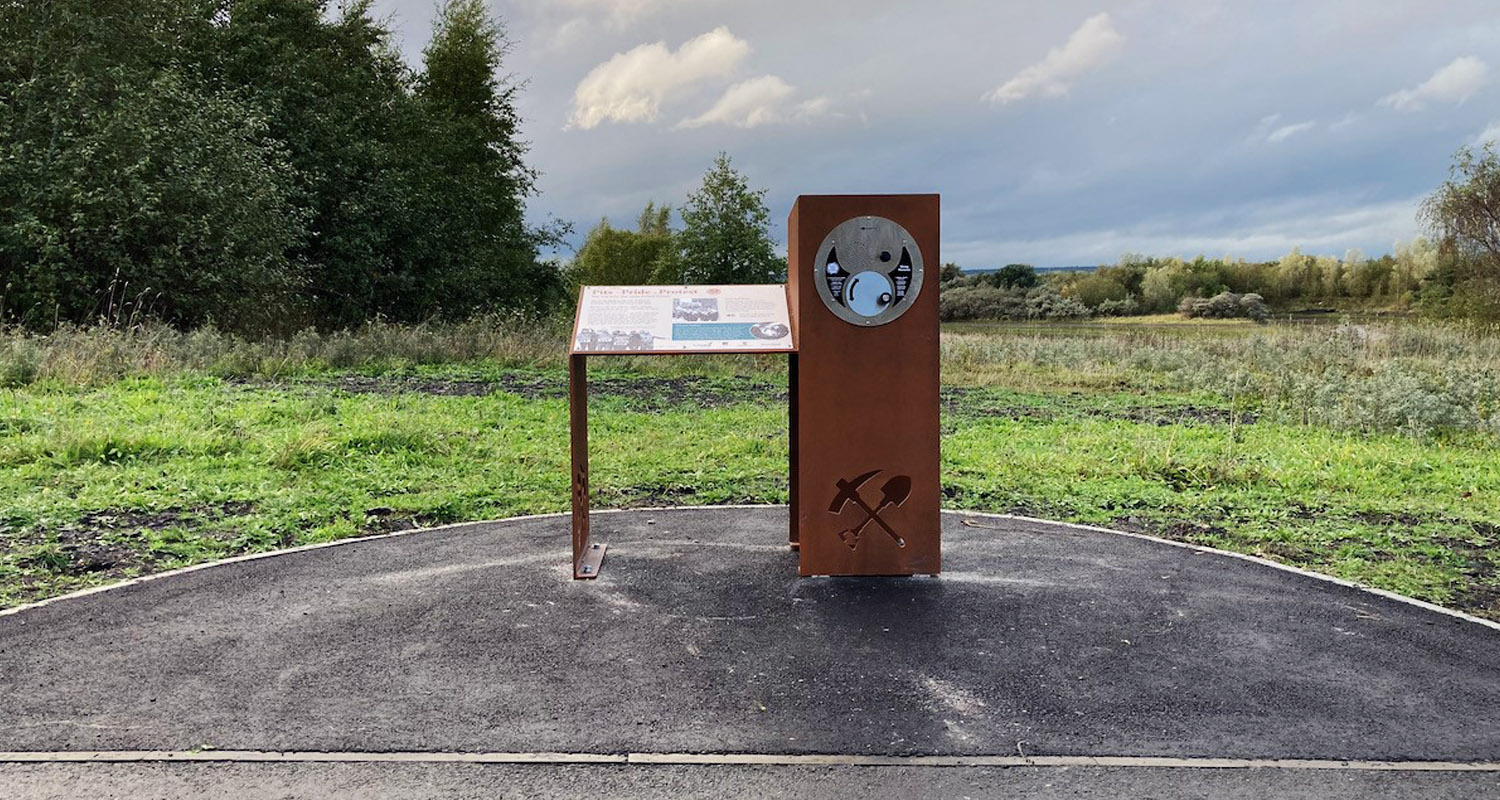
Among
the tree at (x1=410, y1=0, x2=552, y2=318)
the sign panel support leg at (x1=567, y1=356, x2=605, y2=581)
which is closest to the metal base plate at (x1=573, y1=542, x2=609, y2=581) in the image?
the sign panel support leg at (x1=567, y1=356, x2=605, y2=581)

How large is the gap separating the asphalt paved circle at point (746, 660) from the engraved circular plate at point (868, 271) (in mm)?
1313

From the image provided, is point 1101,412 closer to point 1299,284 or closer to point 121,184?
point 121,184

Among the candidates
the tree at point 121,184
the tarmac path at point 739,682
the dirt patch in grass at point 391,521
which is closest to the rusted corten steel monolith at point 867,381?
the tarmac path at point 739,682

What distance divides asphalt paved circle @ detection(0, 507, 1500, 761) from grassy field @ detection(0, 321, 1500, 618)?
82 centimetres

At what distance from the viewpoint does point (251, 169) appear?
17.5 meters

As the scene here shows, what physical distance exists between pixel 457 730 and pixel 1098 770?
6.49 ft

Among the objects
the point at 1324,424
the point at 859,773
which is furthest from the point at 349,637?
the point at 1324,424

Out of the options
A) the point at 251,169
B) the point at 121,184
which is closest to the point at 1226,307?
the point at 251,169

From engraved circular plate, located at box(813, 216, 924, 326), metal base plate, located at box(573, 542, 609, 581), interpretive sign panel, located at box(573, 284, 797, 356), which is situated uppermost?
engraved circular plate, located at box(813, 216, 924, 326)

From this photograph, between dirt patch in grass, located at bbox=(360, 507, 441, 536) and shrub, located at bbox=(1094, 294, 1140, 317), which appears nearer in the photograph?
dirt patch in grass, located at bbox=(360, 507, 441, 536)

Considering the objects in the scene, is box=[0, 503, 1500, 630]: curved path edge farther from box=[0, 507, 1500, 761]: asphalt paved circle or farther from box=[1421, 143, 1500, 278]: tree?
box=[1421, 143, 1500, 278]: tree

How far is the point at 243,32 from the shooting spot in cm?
2158

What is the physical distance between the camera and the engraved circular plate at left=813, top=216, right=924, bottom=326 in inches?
189

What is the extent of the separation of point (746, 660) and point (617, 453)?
4.85m
